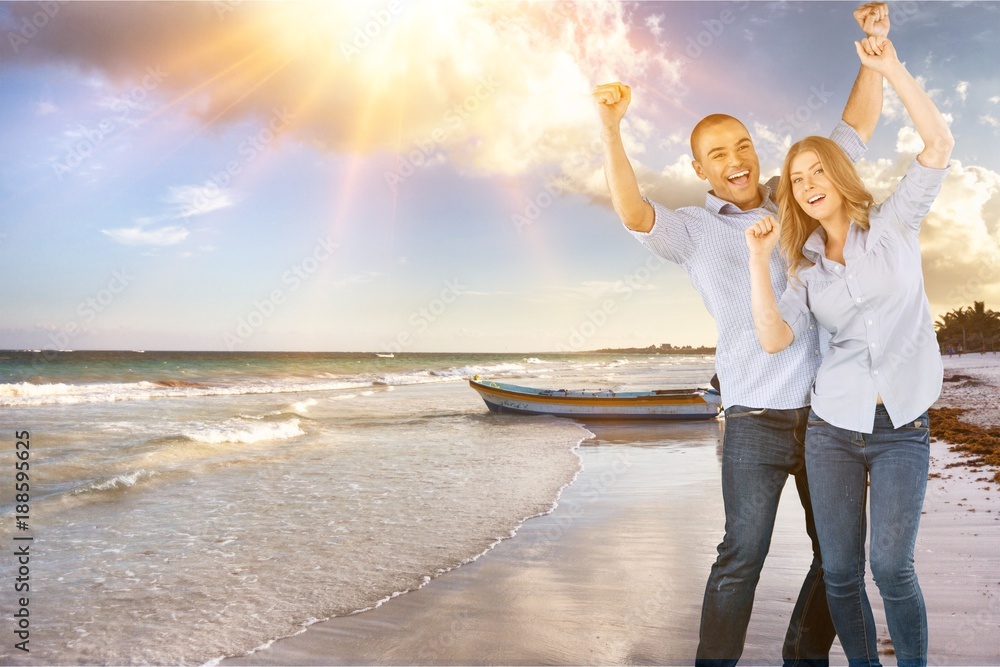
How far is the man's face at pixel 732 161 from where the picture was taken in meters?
2.63

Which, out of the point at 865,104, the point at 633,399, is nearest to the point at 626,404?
the point at 633,399

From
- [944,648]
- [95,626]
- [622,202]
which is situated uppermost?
[622,202]

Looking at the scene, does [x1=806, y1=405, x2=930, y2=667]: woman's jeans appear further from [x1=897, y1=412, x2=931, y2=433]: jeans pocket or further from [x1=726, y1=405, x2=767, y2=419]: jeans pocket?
[x1=726, y1=405, x2=767, y2=419]: jeans pocket

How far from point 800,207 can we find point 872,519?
1.09m

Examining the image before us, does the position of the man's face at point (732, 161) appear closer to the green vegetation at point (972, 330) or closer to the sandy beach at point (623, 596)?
the sandy beach at point (623, 596)

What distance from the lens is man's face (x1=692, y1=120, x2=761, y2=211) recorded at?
263 centimetres

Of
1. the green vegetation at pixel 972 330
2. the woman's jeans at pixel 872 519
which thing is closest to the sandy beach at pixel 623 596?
the woman's jeans at pixel 872 519

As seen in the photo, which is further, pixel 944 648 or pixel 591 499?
pixel 591 499

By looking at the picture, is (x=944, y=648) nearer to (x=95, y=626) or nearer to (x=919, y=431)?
(x=919, y=431)

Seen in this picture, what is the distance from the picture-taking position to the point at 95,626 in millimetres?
4348

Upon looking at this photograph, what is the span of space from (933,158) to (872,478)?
41.7 inches

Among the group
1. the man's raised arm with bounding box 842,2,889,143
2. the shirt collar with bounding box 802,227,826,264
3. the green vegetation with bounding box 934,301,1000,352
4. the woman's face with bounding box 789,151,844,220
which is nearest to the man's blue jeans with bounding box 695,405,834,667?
the shirt collar with bounding box 802,227,826,264

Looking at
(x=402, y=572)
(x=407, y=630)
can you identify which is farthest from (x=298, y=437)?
(x=407, y=630)

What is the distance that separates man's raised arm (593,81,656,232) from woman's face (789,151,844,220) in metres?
0.52
